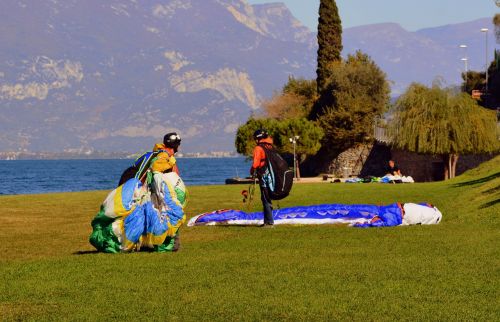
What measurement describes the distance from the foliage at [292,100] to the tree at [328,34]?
45.8 feet

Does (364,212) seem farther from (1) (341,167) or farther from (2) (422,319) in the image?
(1) (341,167)

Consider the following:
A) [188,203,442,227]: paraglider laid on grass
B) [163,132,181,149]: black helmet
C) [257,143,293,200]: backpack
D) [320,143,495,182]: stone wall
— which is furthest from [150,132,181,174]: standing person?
[320,143,495,182]: stone wall

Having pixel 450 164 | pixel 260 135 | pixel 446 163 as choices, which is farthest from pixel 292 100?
pixel 260 135

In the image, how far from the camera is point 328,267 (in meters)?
15.9

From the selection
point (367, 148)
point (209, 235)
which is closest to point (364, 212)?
point (209, 235)

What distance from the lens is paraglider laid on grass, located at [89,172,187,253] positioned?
1795 centimetres

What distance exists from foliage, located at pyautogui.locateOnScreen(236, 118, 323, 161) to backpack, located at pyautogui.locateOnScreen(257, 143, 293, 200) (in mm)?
76546

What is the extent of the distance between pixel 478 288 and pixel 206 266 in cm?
474

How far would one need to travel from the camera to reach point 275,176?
2391cm

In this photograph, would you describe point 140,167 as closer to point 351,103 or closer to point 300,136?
point 300,136

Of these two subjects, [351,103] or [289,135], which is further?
[351,103]

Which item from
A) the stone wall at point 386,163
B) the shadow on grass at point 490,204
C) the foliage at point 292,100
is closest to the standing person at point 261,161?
the shadow on grass at point 490,204

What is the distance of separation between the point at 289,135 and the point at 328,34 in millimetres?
12102

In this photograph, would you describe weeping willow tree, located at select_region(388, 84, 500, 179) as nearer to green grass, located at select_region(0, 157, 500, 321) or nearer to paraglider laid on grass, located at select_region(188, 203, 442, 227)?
paraglider laid on grass, located at select_region(188, 203, 442, 227)
